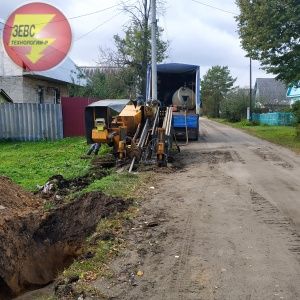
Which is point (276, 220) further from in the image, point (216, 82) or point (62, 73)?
point (216, 82)

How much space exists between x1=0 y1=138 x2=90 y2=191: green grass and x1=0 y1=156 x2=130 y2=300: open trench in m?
2.51

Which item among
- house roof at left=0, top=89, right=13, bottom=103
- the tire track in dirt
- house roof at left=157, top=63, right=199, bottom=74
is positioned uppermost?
house roof at left=157, top=63, right=199, bottom=74

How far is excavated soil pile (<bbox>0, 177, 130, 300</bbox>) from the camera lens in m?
6.33

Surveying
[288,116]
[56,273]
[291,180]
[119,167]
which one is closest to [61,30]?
[119,167]

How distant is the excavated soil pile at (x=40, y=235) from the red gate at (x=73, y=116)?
14203mm

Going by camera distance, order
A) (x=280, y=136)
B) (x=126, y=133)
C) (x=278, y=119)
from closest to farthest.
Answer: (x=126, y=133) → (x=280, y=136) → (x=278, y=119)

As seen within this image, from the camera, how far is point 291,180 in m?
11.2

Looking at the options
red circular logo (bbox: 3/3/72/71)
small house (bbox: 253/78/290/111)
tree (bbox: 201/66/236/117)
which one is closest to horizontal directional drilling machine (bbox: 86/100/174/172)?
red circular logo (bbox: 3/3/72/71)

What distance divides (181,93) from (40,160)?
33.4ft

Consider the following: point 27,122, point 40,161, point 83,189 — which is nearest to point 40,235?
point 83,189

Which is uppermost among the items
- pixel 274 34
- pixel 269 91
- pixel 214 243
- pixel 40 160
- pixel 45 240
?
pixel 274 34

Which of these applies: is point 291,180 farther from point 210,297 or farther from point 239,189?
point 210,297

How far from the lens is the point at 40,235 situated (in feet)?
23.9

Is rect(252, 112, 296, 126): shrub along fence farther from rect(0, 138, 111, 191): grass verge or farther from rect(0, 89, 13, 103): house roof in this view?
rect(0, 138, 111, 191): grass verge
